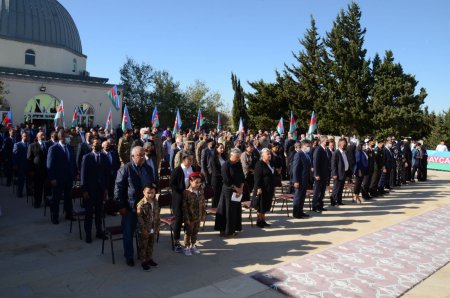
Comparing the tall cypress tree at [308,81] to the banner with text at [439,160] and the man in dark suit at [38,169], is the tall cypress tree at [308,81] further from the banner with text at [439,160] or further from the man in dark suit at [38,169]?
the man in dark suit at [38,169]

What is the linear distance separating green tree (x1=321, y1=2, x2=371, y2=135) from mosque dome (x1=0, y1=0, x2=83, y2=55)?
26.8 metres

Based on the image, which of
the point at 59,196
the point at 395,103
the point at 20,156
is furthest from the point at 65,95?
the point at 395,103

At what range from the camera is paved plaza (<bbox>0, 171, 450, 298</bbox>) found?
508 cm

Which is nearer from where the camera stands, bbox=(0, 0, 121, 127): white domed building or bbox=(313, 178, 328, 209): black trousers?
bbox=(313, 178, 328, 209): black trousers

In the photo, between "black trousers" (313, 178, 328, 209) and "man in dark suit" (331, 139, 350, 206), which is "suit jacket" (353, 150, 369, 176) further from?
"black trousers" (313, 178, 328, 209)

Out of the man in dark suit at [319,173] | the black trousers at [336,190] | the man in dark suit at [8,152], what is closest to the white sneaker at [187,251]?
the man in dark suit at [319,173]

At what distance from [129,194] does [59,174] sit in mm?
3011

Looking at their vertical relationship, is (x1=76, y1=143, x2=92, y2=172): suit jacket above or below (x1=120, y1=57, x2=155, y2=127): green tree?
below

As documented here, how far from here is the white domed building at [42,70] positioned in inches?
1074

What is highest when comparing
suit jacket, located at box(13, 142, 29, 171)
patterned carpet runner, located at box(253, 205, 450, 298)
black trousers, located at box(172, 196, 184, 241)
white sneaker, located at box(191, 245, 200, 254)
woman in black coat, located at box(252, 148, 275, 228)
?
suit jacket, located at box(13, 142, 29, 171)

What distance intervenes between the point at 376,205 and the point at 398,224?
2505 millimetres

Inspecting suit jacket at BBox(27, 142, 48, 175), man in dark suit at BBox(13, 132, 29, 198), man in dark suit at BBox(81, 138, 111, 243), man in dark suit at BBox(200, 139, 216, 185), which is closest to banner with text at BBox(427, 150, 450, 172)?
man in dark suit at BBox(200, 139, 216, 185)

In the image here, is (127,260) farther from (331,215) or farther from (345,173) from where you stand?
(345,173)

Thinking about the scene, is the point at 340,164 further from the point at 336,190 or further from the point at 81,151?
the point at 81,151
